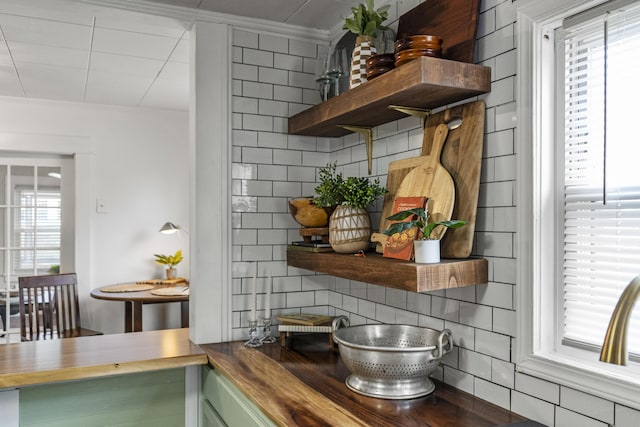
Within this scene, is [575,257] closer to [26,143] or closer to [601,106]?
[601,106]

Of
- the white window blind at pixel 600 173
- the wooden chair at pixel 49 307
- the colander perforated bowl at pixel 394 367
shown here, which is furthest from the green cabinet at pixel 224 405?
the wooden chair at pixel 49 307

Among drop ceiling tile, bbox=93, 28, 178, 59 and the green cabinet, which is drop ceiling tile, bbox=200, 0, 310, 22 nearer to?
drop ceiling tile, bbox=93, 28, 178, 59

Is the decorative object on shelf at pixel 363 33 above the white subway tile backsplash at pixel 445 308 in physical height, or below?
above

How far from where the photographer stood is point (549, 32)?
1386mm

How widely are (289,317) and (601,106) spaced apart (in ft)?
4.63

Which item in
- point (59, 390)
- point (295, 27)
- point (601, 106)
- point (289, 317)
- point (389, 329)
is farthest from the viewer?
point (295, 27)

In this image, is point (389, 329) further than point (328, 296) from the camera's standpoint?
No

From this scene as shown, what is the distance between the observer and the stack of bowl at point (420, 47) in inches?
60.7

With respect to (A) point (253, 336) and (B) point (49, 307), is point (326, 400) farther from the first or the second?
(B) point (49, 307)

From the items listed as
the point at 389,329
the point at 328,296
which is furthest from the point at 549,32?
the point at 328,296

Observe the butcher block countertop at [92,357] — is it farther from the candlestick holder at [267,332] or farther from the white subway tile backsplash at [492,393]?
the white subway tile backsplash at [492,393]

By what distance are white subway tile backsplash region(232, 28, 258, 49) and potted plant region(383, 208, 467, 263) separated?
3.92 ft

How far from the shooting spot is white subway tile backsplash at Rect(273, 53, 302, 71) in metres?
2.40

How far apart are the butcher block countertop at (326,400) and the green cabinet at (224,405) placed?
0.06 metres
